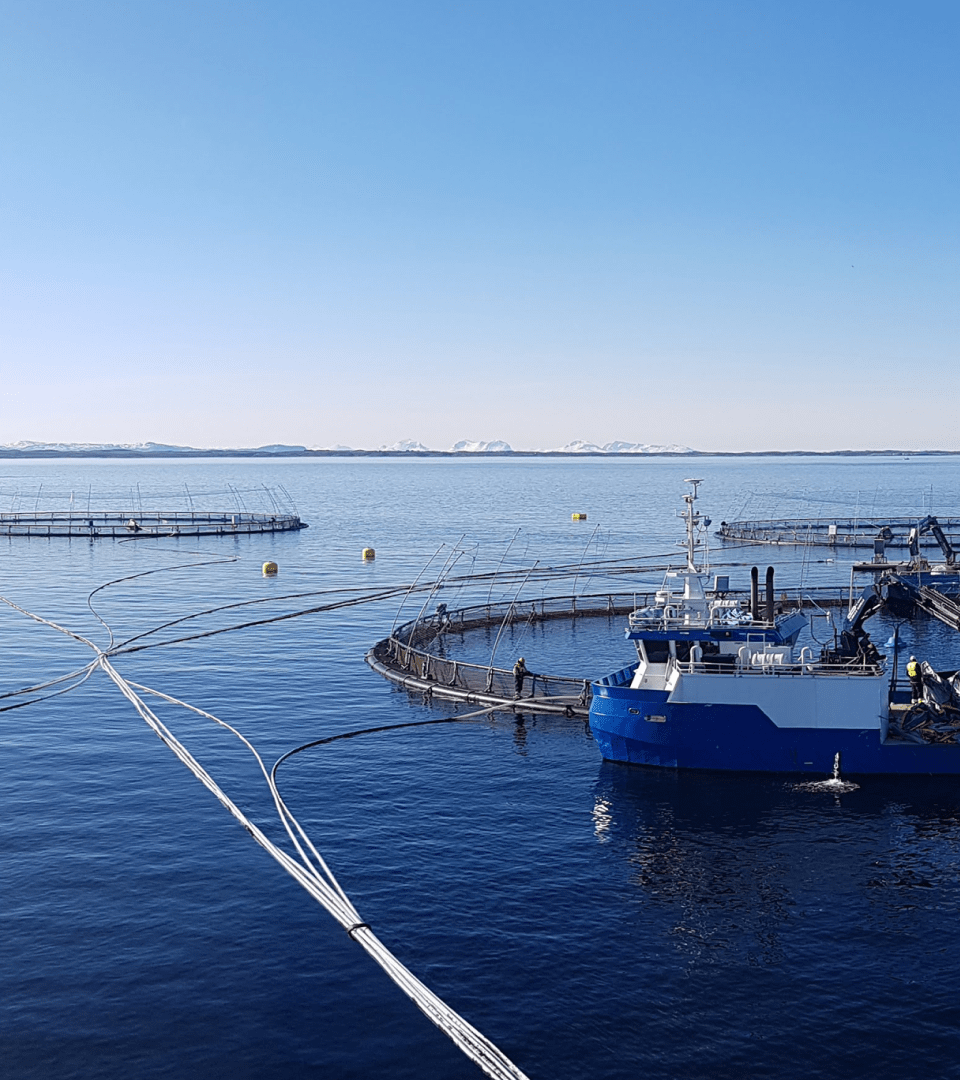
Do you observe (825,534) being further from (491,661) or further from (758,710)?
(758,710)

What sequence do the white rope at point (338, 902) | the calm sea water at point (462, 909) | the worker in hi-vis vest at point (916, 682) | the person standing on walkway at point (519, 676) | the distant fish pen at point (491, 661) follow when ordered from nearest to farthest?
Answer: the white rope at point (338, 902) < the calm sea water at point (462, 909) < the worker in hi-vis vest at point (916, 682) < the distant fish pen at point (491, 661) < the person standing on walkway at point (519, 676)

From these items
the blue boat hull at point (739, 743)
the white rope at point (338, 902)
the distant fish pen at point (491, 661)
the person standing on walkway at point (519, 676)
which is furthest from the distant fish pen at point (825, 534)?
the white rope at point (338, 902)

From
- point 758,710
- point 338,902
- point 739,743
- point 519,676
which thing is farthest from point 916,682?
point 338,902

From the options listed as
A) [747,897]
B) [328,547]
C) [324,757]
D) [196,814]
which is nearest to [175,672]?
[324,757]

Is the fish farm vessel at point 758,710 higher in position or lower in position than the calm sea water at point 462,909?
higher

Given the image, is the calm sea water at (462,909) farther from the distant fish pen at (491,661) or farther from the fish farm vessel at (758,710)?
the distant fish pen at (491,661)

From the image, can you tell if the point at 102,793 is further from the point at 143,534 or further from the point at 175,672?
the point at 143,534

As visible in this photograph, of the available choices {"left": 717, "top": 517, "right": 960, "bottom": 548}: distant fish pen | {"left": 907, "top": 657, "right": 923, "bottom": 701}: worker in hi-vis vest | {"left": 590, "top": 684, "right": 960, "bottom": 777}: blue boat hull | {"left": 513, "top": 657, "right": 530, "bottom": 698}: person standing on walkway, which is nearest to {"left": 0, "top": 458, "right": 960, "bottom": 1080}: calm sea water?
{"left": 590, "top": 684, "right": 960, "bottom": 777}: blue boat hull
